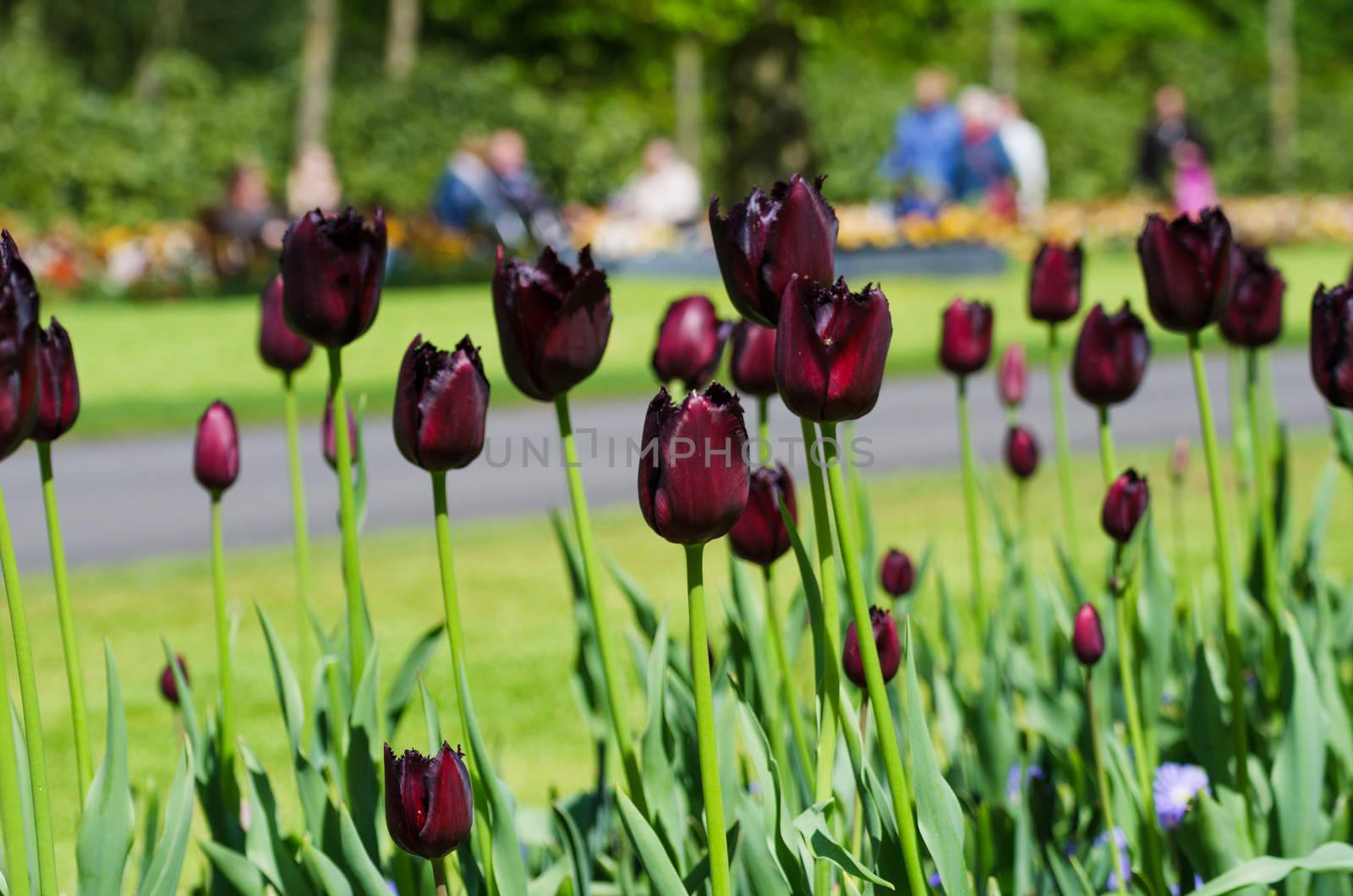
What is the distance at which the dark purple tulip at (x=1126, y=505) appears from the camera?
1.85 meters

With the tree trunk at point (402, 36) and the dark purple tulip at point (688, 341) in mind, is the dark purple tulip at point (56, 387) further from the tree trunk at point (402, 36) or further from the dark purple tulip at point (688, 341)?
the tree trunk at point (402, 36)

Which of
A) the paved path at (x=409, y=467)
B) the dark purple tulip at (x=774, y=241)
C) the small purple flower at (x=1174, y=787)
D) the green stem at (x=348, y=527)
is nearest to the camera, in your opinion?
the dark purple tulip at (x=774, y=241)

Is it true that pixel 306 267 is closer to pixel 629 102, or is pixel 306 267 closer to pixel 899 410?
pixel 899 410

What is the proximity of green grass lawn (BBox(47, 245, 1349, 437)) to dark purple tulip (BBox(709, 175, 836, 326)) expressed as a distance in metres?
7.46

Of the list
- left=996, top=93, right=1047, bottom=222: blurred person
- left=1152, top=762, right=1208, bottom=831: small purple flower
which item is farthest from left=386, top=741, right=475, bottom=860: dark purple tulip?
left=996, top=93, right=1047, bottom=222: blurred person

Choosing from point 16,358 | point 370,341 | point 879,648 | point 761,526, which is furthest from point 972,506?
point 370,341

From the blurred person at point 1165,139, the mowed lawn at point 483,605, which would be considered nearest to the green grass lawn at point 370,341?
the blurred person at point 1165,139

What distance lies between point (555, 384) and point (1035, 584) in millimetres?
1262

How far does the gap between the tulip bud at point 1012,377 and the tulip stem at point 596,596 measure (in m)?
1.29

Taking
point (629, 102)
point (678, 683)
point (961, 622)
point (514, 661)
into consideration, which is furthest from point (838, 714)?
point (629, 102)

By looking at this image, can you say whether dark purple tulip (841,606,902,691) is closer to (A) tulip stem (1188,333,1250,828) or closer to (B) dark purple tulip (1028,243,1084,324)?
(A) tulip stem (1188,333,1250,828)

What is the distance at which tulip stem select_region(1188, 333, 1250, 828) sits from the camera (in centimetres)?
174

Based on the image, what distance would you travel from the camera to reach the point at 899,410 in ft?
31.7

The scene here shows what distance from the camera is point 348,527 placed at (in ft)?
5.52
